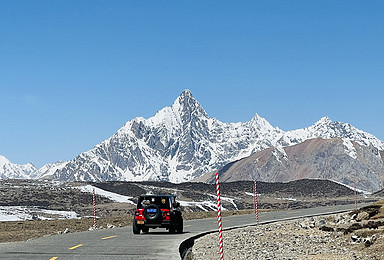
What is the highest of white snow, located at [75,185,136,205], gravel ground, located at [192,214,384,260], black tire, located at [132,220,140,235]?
white snow, located at [75,185,136,205]

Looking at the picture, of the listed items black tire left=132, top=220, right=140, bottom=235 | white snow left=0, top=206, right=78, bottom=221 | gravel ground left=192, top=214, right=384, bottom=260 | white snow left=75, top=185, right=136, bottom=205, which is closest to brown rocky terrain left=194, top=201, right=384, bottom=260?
gravel ground left=192, top=214, right=384, bottom=260

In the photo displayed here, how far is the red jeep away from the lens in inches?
1122

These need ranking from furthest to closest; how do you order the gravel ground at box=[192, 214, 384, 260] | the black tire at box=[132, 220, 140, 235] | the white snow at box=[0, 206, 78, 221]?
the white snow at box=[0, 206, 78, 221]
the black tire at box=[132, 220, 140, 235]
the gravel ground at box=[192, 214, 384, 260]

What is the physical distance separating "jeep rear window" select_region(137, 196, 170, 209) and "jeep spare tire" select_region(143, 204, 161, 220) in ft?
0.89

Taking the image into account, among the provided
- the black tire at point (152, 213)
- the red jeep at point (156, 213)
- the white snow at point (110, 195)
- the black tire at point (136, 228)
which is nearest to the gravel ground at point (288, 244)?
the red jeep at point (156, 213)

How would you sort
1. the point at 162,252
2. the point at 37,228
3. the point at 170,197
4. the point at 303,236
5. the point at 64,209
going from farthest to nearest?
the point at 64,209 < the point at 37,228 < the point at 303,236 < the point at 170,197 < the point at 162,252

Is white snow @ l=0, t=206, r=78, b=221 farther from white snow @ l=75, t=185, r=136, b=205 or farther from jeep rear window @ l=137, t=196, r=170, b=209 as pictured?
jeep rear window @ l=137, t=196, r=170, b=209

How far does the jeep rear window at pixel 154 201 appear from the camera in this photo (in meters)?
28.7

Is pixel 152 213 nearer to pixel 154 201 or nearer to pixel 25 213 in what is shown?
pixel 154 201

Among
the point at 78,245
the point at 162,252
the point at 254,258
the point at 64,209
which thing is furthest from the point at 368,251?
the point at 64,209

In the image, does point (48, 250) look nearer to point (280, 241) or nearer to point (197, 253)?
point (197, 253)

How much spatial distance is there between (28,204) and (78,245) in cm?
12088

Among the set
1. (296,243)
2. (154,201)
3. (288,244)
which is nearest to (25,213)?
(154,201)

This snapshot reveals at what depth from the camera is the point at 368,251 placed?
2444 cm
